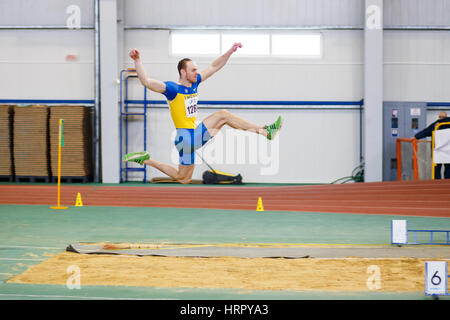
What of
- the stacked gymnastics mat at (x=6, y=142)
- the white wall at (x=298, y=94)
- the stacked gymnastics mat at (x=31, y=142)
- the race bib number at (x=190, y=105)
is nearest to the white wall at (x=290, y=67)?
the white wall at (x=298, y=94)

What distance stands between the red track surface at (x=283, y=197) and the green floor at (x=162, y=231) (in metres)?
0.66

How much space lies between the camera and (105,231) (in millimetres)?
8953

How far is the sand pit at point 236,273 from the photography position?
530cm

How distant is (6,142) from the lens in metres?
17.1

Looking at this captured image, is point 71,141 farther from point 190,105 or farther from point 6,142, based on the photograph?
point 190,105

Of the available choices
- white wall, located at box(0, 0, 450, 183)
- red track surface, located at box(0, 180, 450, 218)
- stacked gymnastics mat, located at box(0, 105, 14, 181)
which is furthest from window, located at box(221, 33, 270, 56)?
stacked gymnastics mat, located at box(0, 105, 14, 181)

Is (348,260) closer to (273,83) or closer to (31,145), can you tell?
(273,83)

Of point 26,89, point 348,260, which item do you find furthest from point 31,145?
point 348,260

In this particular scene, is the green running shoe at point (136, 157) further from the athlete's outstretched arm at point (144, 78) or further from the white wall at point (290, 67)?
the white wall at point (290, 67)

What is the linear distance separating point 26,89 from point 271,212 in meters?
10.6

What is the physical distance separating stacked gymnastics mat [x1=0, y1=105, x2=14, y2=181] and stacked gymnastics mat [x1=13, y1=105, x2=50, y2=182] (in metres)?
0.20

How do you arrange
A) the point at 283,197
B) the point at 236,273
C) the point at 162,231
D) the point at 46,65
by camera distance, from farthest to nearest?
the point at 46,65, the point at 283,197, the point at 162,231, the point at 236,273

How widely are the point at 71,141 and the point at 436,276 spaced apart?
14083 millimetres

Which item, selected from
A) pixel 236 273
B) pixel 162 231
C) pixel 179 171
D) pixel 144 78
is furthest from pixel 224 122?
pixel 162 231
